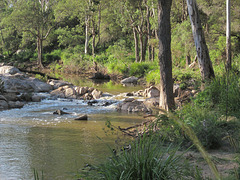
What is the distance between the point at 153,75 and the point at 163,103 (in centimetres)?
1292

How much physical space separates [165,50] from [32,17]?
98.3 ft

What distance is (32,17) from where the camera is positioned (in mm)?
35594

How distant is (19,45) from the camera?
1783 inches

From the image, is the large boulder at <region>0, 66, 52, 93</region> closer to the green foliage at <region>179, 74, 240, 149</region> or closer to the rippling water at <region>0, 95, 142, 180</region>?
the rippling water at <region>0, 95, 142, 180</region>

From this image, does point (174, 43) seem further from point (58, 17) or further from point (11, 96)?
point (58, 17)

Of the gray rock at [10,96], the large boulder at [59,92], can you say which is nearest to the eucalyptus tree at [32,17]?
the large boulder at [59,92]

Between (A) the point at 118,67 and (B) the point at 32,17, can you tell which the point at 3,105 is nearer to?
(A) the point at 118,67

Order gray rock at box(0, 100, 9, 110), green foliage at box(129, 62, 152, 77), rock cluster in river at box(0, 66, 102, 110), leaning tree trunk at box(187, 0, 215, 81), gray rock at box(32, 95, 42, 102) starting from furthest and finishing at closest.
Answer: green foliage at box(129, 62, 152, 77) < gray rock at box(32, 95, 42, 102) < rock cluster in river at box(0, 66, 102, 110) < gray rock at box(0, 100, 9, 110) < leaning tree trunk at box(187, 0, 215, 81)

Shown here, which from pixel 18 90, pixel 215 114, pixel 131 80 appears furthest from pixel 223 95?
pixel 131 80

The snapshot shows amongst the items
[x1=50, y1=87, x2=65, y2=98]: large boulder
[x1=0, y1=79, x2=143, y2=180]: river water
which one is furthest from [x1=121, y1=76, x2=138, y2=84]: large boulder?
[x1=0, y1=79, x2=143, y2=180]: river water

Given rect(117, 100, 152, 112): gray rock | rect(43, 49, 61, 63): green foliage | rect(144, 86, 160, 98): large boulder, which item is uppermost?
rect(43, 49, 61, 63): green foliage

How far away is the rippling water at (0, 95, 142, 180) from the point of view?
5.90 meters

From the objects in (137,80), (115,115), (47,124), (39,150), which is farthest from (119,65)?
(39,150)

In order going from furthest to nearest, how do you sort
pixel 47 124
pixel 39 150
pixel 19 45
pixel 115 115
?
pixel 19 45 < pixel 115 115 < pixel 47 124 < pixel 39 150
